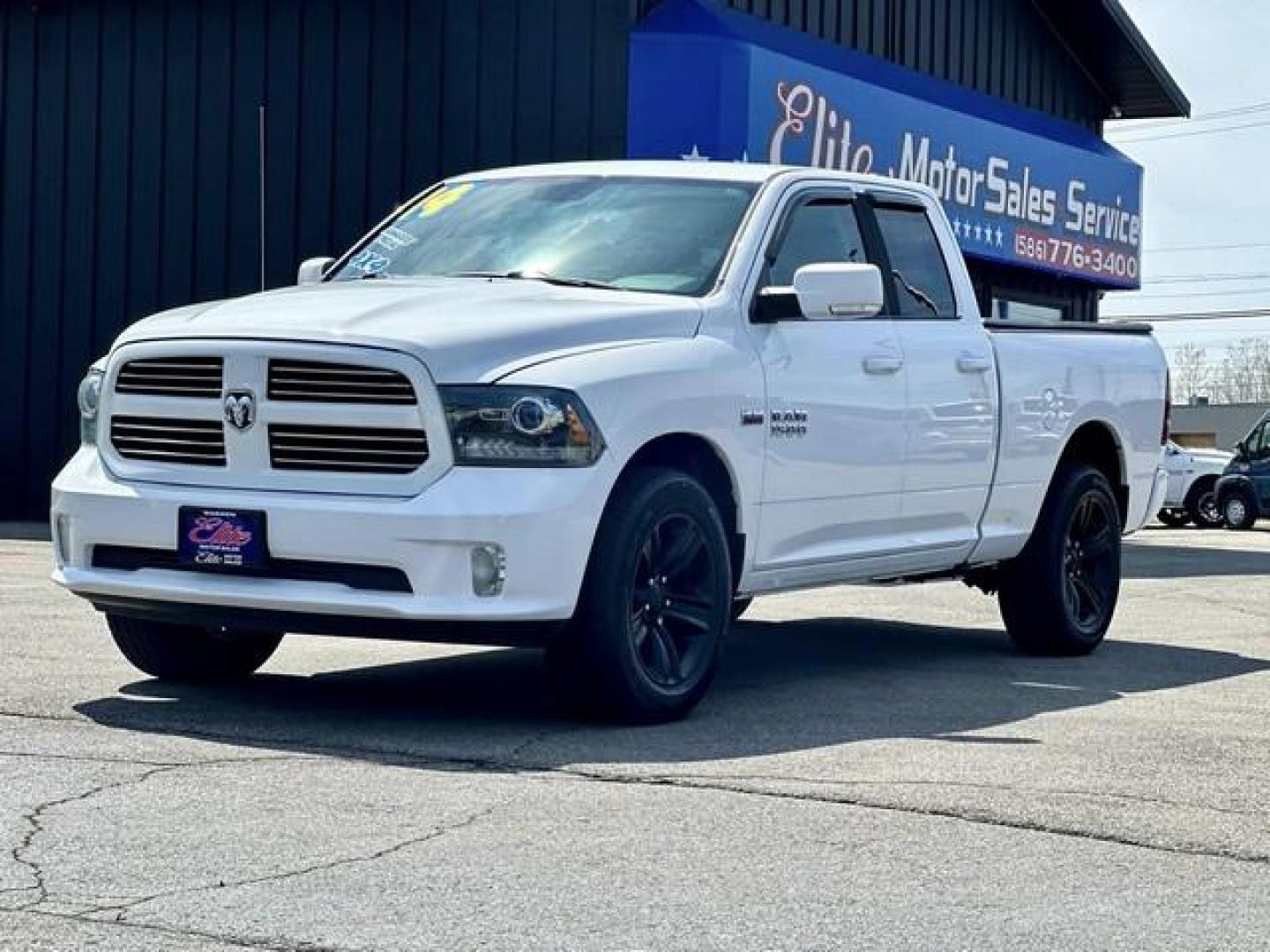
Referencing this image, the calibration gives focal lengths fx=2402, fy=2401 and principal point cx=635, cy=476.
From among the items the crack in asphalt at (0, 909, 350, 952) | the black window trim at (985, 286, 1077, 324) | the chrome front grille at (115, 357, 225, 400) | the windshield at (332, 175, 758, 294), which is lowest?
the crack in asphalt at (0, 909, 350, 952)

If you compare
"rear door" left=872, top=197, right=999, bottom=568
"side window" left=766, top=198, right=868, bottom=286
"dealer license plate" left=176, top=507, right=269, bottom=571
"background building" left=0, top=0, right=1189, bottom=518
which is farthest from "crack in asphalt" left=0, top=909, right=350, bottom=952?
"background building" left=0, top=0, right=1189, bottom=518

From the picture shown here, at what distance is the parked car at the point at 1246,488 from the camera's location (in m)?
36.2

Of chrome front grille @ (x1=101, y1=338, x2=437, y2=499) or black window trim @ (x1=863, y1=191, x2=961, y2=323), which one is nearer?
chrome front grille @ (x1=101, y1=338, x2=437, y2=499)

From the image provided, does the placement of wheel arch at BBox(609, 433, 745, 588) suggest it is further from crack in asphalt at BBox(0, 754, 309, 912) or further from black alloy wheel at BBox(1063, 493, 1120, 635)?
black alloy wheel at BBox(1063, 493, 1120, 635)

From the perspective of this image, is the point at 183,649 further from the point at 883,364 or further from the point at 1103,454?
the point at 1103,454

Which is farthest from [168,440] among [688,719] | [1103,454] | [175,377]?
[1103,454]

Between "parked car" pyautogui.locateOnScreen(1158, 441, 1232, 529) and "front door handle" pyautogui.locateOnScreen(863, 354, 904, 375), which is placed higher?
"front door handle" pyautogui.locateOnScreen(863, 354, 904, 375)

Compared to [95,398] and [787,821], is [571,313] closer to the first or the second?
[95,398]

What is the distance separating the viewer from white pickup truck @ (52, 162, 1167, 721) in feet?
24.5

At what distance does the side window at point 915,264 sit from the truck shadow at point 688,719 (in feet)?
5.08

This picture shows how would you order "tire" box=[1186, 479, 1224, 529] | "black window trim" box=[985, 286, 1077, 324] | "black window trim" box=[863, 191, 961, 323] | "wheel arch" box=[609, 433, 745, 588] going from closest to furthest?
"wheel arch" box=[609, 433, 745, 588]
"black window trim" box=[863, 191, 961, 323]
"black window trim" box=[985, 286, 1077, 324]
"tire" box=[1186, 479, 1224, 529]

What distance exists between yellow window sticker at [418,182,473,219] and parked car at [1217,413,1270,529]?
2816 cm

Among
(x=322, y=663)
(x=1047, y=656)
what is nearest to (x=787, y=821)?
(x=322, y=663)

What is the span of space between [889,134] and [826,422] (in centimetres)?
1398
